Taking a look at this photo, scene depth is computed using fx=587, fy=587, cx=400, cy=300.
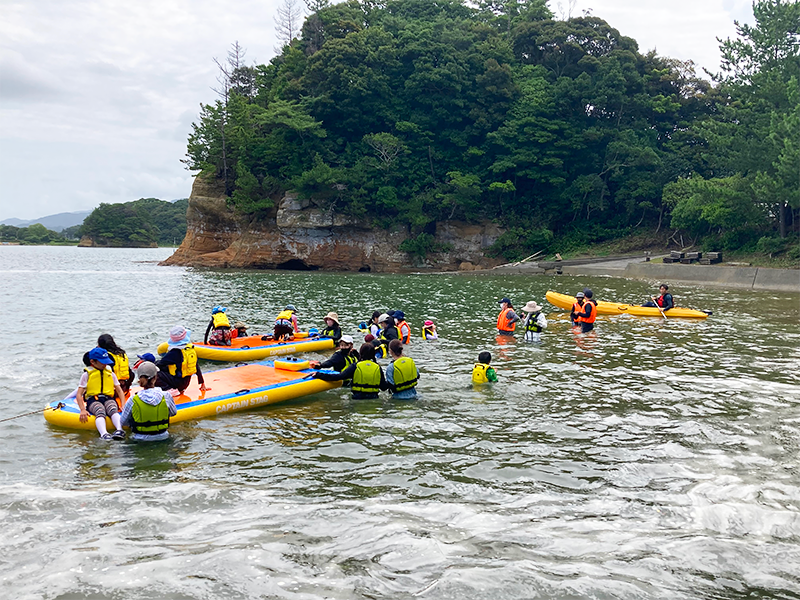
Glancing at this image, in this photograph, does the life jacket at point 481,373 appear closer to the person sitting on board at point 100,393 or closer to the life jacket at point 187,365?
the life jacket at point 187,365

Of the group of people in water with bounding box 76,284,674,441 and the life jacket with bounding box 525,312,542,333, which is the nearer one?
the group of people in water with bounding box 76,284,674,441

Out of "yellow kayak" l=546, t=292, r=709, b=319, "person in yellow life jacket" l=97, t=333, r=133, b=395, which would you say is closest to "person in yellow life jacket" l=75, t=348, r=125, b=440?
"person in yellow life jacket" l=97, t=333, r=133, b=395

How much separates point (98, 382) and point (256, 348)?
6822 millimetres

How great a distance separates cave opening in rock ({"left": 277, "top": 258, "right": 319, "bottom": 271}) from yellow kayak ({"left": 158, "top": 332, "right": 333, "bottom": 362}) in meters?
38.0

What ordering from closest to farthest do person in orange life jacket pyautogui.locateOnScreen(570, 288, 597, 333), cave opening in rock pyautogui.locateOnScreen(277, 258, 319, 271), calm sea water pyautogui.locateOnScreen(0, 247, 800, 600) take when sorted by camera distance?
calm sea water pyautogui.locateOnScreen(0, 247, 800, 600) < person in orange life jacket pyautogui.locateOnScreen(570, 288, 597, 333) < cave opening in rock pyautogui.locateOnScreen(277, 258, 319, 271)

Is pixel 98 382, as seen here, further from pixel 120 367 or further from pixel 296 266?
pixel 296 266

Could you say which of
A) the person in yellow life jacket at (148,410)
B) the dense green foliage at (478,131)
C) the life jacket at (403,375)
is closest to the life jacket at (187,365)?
the person in yellow life jacket at (148,410)

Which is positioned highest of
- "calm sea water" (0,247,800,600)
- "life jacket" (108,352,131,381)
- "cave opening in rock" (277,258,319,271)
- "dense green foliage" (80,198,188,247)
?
"dense green foliage" (80,198,188,247)

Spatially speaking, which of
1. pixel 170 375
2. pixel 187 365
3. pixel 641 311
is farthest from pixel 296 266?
pixel 170 375

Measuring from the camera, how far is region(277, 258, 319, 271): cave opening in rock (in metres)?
54.9

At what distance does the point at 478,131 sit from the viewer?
5588cm

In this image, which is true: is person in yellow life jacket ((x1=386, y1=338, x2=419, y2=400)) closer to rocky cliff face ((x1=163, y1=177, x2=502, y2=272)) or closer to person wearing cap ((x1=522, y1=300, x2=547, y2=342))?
person wearing cap ((x1=522, y1=300, x2=547, y2=342))

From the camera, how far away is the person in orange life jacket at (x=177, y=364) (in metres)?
10.7

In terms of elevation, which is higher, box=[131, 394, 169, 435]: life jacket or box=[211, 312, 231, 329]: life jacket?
box=[211, 312, 231, 329]: life jacket
